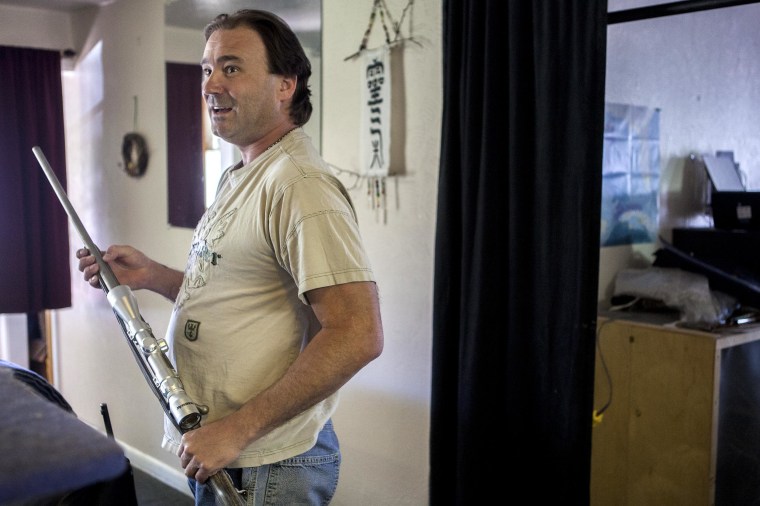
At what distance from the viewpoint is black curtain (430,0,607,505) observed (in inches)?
63.6

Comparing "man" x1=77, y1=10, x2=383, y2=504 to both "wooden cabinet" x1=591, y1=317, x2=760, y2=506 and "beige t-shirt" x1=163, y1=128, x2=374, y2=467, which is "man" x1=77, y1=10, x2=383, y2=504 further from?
"wooden cabinet" x1=591, y1=317, x2=760, y2=506

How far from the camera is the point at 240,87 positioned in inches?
49.5

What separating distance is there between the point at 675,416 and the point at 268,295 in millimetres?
1542

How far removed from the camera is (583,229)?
161 centimetres

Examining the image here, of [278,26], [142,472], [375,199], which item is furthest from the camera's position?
[142,472]

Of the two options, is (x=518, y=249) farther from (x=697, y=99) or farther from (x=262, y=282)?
(x=697, y=99)

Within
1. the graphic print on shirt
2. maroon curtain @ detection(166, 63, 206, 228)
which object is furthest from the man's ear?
maroon curtain @ detection(166, 63, 206, 228)

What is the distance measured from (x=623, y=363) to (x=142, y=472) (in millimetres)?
2292

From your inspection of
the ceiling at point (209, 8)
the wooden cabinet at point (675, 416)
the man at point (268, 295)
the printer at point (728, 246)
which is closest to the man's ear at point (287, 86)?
the man at point (268, 295)

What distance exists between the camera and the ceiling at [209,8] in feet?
7.93

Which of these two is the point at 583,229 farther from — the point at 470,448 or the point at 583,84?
the point at 470,448

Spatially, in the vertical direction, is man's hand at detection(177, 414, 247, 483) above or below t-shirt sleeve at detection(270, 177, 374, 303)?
below

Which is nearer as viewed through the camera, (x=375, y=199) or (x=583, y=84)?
(x=583, y=84)

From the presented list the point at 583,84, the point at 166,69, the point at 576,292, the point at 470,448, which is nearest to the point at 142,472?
the point at 166,69
